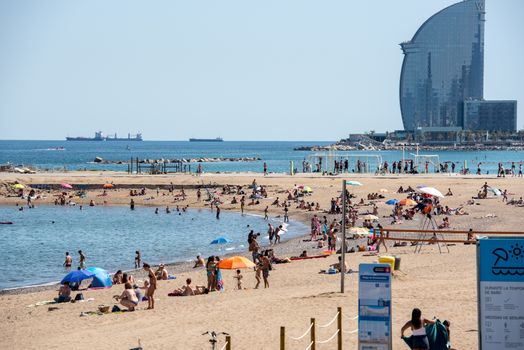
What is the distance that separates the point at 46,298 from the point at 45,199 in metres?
38.4

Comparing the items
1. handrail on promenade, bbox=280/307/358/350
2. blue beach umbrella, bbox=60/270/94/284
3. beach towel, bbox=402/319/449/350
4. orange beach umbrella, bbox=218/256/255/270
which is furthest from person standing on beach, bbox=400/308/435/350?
blue beach umbrella, bbox=60/270/94/284

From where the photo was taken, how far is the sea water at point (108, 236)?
33.0 metres

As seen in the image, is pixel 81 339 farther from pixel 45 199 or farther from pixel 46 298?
pixel 45 199

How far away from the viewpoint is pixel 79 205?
58.2 meters

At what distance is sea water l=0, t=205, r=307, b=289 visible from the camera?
Result: 108 ft

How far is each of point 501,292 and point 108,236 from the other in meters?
33.1

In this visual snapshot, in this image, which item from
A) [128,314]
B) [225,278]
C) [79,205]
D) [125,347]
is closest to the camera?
[125,347]

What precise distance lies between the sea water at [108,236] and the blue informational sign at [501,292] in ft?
65.0

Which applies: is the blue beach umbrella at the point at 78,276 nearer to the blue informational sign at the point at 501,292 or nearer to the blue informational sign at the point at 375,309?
the blue informational sign at the point at 375,309

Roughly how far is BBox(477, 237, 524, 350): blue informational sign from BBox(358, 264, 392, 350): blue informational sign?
151cm

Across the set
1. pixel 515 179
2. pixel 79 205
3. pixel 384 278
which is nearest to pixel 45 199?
pixel 79 205

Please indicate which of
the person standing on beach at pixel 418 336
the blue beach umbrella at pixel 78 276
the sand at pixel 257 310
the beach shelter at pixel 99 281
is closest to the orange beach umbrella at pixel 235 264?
the sand at pixel 257 310

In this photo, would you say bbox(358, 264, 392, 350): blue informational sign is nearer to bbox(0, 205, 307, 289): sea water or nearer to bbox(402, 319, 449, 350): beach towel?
bbox(402, 319, 449, 350): beach towel

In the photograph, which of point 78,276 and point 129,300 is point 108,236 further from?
point 129,300
